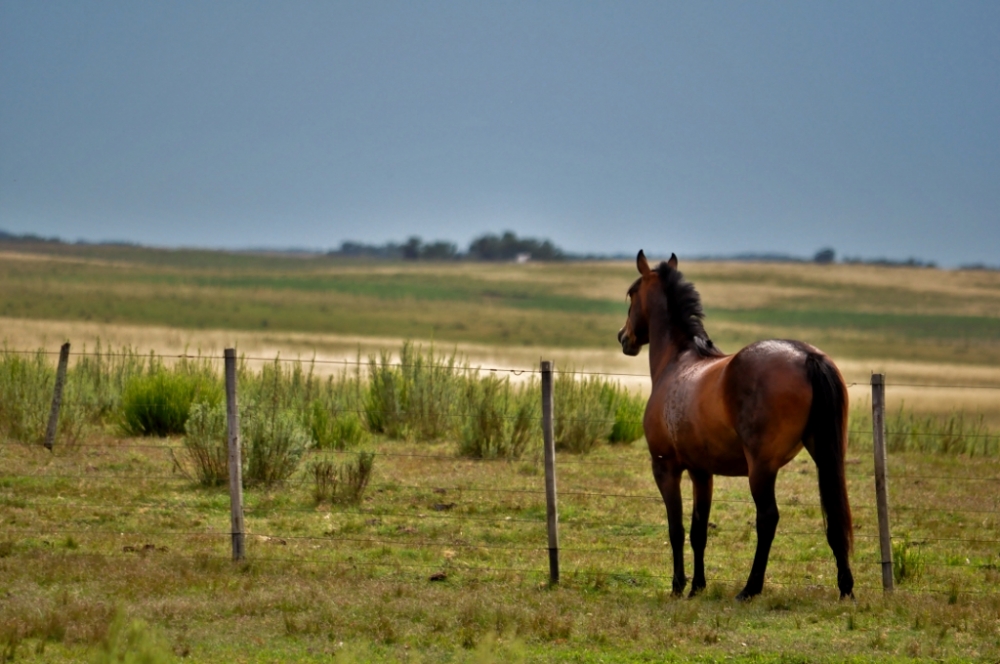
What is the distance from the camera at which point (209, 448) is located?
1293cm

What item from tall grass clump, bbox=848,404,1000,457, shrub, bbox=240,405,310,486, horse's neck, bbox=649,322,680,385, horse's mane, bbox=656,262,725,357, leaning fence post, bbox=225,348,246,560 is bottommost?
tall grass clump, bbox=848,404,1000,457

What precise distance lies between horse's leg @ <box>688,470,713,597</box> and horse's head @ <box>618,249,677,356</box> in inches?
67.5

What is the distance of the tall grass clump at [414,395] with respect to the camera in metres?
18.0

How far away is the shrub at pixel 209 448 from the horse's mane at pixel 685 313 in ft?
18.9

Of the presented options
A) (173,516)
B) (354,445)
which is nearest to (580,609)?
(173,516)

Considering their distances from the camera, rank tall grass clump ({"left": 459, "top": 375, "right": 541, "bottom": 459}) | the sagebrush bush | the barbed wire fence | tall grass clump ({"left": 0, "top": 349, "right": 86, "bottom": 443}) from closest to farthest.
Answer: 1. the barbed wire fence
2. tall grass clump ({"left": 0, "top": 349, "right": 86, "bottom": 443})
3. tall grass clump ({"left": 459, "top": 375, "right": 541, "bottom": 459})
4. the sagebrush bush

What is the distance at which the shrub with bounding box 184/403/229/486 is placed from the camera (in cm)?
1295

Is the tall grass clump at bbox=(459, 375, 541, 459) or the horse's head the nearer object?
the horse's head

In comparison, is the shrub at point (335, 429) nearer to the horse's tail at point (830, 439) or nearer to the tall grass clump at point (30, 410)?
the tall grass clump at point (30, 410)

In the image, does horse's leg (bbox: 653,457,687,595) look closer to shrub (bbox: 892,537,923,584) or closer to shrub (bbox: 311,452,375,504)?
shrub (bbox: 892,537,923,584)

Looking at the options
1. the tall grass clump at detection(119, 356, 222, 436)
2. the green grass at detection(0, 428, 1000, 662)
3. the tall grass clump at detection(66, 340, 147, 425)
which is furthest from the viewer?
the tall grass clump at detection(66, 340, 147, 425)

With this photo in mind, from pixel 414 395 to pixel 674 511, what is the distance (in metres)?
10.4

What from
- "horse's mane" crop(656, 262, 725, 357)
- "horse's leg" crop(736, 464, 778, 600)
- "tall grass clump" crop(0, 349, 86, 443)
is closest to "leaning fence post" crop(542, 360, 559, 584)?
"horse's mane" crop(656, 262, 725, 357)

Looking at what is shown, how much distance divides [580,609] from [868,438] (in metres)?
14.2
